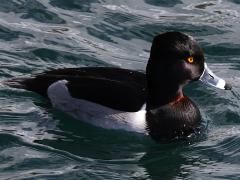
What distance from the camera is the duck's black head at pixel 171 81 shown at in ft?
29.6

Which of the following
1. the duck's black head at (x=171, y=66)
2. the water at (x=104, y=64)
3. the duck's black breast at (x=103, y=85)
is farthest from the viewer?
the duck's black breast at (x=103, y=85)

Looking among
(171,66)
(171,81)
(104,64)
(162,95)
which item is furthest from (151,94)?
(104,64)

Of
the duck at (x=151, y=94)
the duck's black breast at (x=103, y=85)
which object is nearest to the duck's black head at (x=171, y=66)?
the duck at (x=151, y=94)

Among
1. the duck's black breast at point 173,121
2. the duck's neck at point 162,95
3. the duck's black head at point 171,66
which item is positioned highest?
the duck's black head at point 171,66

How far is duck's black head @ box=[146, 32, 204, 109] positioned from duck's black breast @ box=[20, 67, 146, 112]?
0.60ft

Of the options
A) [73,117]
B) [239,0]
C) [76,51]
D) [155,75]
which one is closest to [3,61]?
[76,51]

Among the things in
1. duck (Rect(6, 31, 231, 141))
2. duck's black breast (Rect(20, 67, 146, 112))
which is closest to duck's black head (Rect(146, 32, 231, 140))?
duck (Rect(6, 31, 231, 141))

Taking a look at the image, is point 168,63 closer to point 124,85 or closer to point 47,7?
point 124,85

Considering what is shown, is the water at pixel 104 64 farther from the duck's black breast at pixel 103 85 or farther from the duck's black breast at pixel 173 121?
the duck's black breast at pixel 103 85

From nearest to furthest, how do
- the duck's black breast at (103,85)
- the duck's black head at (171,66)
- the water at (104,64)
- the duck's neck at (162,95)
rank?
the water at (104,64) → the duck's black head at (171,66) → the duck's black breast at (103,85) → the duck's neck at (162,95)

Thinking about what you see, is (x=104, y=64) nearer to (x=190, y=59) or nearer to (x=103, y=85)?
(x=103, y=85)

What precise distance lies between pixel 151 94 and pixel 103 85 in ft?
1.79

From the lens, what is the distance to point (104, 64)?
11172mm

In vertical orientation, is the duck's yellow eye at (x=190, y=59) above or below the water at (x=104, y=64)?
above
